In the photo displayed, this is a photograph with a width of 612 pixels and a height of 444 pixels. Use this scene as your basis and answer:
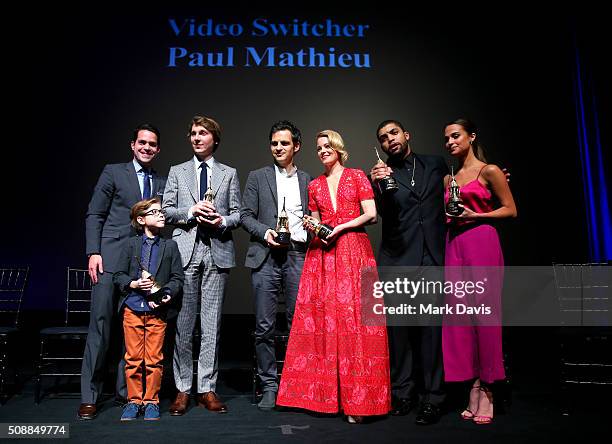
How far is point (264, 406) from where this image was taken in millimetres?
2889

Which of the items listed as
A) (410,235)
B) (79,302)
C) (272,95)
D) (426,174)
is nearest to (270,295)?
(410,235)

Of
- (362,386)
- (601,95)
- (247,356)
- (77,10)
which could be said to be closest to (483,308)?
(362,386)

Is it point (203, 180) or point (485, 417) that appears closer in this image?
point (485, 417)

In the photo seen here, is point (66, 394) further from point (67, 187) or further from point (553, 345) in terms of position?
point (553, 345)

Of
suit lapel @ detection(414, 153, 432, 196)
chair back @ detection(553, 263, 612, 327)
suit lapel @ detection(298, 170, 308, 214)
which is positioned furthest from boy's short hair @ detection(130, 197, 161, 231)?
chair back @ detection(553, 263, 612, 327)

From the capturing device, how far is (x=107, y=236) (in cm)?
294

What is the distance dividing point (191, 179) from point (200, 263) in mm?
510

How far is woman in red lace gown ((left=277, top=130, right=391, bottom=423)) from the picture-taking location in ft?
8.48

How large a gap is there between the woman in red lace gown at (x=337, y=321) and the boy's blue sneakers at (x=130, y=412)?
2.51 feet

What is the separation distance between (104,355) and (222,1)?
3.31m

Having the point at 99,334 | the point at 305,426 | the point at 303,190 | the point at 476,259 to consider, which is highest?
the point at 303,190

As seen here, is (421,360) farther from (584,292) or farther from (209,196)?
(584,292)

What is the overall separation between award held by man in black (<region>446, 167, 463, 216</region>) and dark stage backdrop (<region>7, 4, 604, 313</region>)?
5.77 feet

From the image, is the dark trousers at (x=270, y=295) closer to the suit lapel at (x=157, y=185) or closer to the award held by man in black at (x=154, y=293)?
the award held by man in black at (x=154, y=293)
